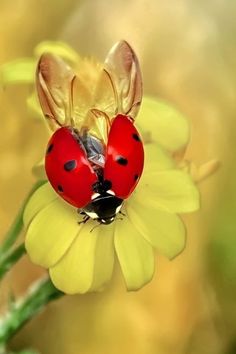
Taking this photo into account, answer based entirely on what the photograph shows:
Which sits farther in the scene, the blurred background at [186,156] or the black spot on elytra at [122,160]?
the blurred background at [186,156]

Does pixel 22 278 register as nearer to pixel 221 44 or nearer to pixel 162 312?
pixel 162 312

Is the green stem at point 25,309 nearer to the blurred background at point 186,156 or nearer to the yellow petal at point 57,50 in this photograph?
the blurred background at point 186,156

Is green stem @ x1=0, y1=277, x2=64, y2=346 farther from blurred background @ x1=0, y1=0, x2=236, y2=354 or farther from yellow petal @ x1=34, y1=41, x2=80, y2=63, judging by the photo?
yellow petal @ x1=34, y1=41, x2=80, y2=63

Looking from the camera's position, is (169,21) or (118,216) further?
(169,21)

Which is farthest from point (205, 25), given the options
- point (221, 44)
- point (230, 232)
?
point (230, 232)

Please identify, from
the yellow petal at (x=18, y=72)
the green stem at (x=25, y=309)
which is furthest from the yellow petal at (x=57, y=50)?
the green stem at (x=25, y=309)

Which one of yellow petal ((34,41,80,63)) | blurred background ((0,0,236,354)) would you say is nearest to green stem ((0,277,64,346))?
blurred background ((0,0,236,354))

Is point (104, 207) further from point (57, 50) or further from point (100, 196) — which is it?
point (57, 50)
